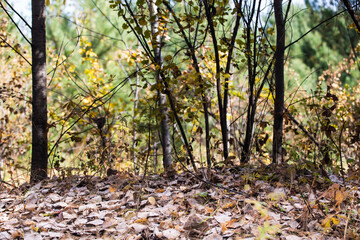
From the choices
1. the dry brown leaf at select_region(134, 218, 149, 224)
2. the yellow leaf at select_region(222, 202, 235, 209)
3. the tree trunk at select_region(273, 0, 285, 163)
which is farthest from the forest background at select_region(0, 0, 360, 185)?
the dry brown leaf at select_region(134, 218, 149, 224)

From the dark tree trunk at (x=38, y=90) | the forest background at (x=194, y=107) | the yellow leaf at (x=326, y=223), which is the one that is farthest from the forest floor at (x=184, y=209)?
the dark tree trunk at (x=38, y=90)

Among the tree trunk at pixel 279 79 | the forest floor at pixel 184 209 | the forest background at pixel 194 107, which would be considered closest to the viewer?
the forest floor at pixel 184 209

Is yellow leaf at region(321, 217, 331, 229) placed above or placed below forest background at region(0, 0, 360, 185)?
below

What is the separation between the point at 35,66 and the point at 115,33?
8.14 meters

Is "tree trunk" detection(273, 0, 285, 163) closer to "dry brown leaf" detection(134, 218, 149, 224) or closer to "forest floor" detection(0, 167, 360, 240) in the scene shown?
"forest floor" detection(0, 167, 360, 240)

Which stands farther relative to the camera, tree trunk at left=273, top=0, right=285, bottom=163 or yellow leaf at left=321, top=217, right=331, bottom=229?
tree trunk at left=273, top=0, right=285, bottom=163

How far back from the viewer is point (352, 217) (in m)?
1.76

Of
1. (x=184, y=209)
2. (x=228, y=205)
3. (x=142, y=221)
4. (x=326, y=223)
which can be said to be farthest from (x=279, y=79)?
(x=142, y=221)

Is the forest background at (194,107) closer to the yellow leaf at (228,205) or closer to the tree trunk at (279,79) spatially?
the tree trunk at (279,79)

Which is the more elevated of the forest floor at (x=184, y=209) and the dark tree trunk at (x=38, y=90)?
the dark tree trunk at (x=38, y=90)

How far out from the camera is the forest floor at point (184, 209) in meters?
1.68

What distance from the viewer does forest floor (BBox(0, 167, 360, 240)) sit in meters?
1.68

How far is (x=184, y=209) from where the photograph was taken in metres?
2.04

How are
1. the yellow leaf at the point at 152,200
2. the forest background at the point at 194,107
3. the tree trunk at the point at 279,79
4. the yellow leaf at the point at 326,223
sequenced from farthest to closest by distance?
the tree trunk at the point at 279,79
the forest background at the point at 194,107
the yellow leaf at the point at 152,200
the yellow leaf at the point at 326,223
